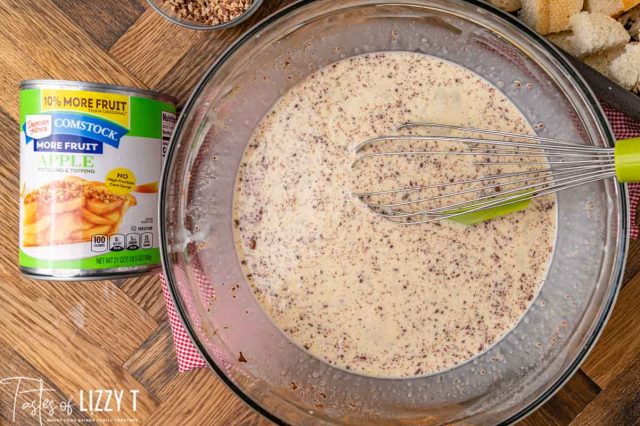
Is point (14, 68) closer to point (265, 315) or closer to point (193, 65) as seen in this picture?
point (193, 65)

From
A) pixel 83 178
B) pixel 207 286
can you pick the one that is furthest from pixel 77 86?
pixel 207 286

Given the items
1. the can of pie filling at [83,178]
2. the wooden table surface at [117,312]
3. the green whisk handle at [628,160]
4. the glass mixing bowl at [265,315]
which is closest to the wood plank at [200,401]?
the wooden table surface at [117,312]

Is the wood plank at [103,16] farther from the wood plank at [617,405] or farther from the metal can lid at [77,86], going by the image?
the wood plank at [617,405]

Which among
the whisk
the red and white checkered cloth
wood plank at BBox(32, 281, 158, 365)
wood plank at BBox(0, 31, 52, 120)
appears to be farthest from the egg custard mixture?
wood plank at BBox(0, 31, 52, 120)

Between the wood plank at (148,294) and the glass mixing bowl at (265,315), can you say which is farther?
the wood plank at (148,294)

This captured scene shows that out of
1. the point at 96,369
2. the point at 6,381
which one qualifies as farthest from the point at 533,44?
the point at 6,381

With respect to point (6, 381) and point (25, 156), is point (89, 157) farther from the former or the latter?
point (6, 381)
